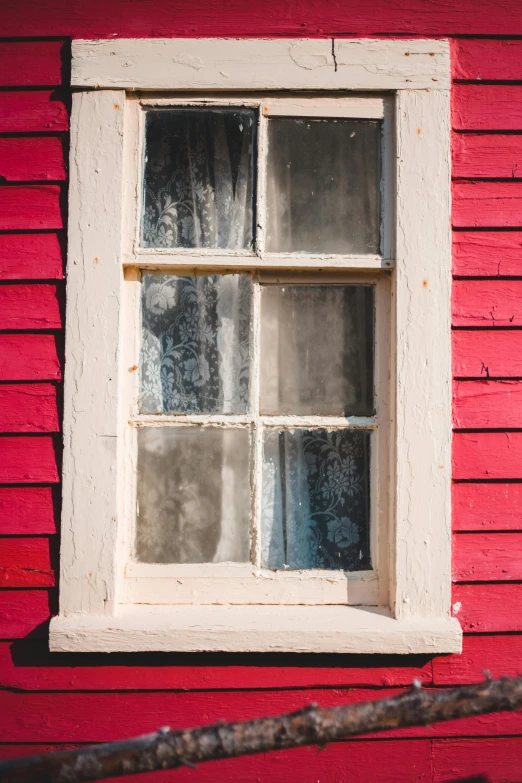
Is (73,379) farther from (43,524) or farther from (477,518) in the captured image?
(477,518)

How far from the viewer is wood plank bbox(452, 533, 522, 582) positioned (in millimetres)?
1972

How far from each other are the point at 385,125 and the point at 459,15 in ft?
1.37

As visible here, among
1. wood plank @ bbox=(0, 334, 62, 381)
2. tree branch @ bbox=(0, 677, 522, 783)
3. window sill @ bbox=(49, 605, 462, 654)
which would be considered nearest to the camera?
tree branch @ bbox=(0, 677, 522, 783)

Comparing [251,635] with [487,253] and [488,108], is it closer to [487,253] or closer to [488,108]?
[487,253]

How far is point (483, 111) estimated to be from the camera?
2.03 metres

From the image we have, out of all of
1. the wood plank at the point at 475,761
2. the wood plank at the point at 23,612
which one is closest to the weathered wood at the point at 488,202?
the wood plank at the point at 475,761

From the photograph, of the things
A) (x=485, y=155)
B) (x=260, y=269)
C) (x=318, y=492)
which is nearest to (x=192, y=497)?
(x=318, y=492)

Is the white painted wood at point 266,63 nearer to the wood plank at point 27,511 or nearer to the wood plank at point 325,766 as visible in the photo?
the wood plank at point 27,511

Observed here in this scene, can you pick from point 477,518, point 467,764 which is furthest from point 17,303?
point 467,764

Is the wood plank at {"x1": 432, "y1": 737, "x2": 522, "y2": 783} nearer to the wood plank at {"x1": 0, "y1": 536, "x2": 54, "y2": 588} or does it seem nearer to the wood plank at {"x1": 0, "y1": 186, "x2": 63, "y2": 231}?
the wood plank at {"x1": 0, "y1": 536, "x2": 54, "y2": 588}

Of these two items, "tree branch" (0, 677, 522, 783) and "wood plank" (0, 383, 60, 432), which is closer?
"tree branch" (0, 677, 522, 783)

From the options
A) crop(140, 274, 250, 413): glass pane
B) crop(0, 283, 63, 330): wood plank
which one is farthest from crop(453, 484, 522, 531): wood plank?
crop(0, 283, 63, 330): wood plank

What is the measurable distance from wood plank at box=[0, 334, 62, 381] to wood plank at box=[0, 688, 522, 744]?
99 centimetres

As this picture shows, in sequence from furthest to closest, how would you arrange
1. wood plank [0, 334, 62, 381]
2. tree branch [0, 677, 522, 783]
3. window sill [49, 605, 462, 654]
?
wood plank [0, 334, 62, 381] → window sill [49, 605, 462, 654] → tree branch [0, 677, 522, 783]
